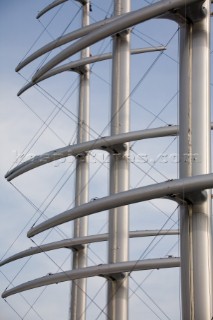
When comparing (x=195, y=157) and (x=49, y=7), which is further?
(x=49, y=7)

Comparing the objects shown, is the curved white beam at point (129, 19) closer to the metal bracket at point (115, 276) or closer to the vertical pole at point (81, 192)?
the metal bracket at point (115, 276)

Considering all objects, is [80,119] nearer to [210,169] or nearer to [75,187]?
[75,187]

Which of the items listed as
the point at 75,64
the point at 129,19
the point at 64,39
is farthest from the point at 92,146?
the point at 129,19

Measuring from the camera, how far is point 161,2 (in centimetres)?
1367

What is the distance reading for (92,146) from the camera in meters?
21.2

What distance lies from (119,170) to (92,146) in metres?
1.36

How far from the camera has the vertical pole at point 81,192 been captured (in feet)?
78.7

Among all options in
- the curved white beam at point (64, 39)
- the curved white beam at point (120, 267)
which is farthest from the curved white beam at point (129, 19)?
the curved white beam at point (120, 267)

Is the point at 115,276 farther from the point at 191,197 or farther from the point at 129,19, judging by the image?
the point at 129,19

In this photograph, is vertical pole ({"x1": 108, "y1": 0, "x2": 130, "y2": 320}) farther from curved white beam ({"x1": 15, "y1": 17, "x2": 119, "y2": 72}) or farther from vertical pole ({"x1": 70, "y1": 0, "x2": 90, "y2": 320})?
vertical pole ({"x1": 70, "y1": 0, "x2": 90, "y2": 320})

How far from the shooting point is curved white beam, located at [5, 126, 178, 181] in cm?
1975

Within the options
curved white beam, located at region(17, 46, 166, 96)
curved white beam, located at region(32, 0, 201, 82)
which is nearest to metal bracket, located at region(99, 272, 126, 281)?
curved white beam, located at region(32, 0, 201, 82)

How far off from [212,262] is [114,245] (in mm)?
6748

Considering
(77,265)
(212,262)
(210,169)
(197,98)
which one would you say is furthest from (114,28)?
(77,265)
